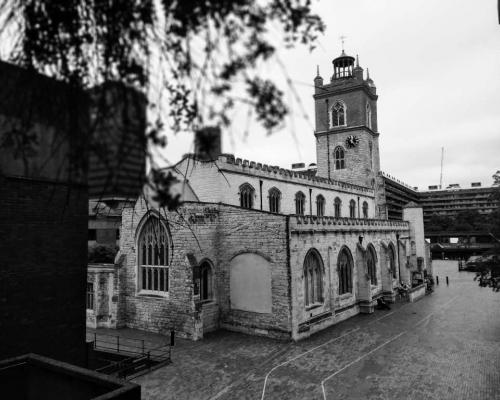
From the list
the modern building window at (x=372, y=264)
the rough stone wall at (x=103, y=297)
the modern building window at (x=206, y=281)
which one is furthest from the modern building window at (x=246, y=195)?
the modern building window at (x=372, y=264)

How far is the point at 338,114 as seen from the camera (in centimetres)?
4350

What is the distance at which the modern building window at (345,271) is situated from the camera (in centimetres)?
2377

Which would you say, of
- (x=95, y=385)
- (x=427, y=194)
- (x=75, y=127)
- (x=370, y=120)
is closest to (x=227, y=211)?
(x=95, y=385)

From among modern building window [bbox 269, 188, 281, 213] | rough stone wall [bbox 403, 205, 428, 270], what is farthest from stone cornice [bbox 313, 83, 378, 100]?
modern building window [bbox 269, 188, 281, 213]

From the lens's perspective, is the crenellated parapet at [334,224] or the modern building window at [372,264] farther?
the modern building window at [372,264]

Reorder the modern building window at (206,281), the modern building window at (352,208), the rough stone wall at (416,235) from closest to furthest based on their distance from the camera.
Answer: the modern building window at (206,281)
the modern building window at (352,208)
the rough stone wall at (416,235)

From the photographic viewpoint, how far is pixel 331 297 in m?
21.7

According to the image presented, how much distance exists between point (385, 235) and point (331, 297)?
37.1 ft

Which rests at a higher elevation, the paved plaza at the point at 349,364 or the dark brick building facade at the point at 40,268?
the dark brick building facade at the point at 40,268

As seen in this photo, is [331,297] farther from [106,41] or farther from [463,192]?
[463,192]

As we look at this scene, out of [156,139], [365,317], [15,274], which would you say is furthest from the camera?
[365,317]

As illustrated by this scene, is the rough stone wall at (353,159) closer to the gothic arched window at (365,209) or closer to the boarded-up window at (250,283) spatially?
the gothic arched window at (365,209)

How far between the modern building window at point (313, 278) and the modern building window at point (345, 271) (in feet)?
9.16

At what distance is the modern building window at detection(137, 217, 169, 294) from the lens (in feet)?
66.3
